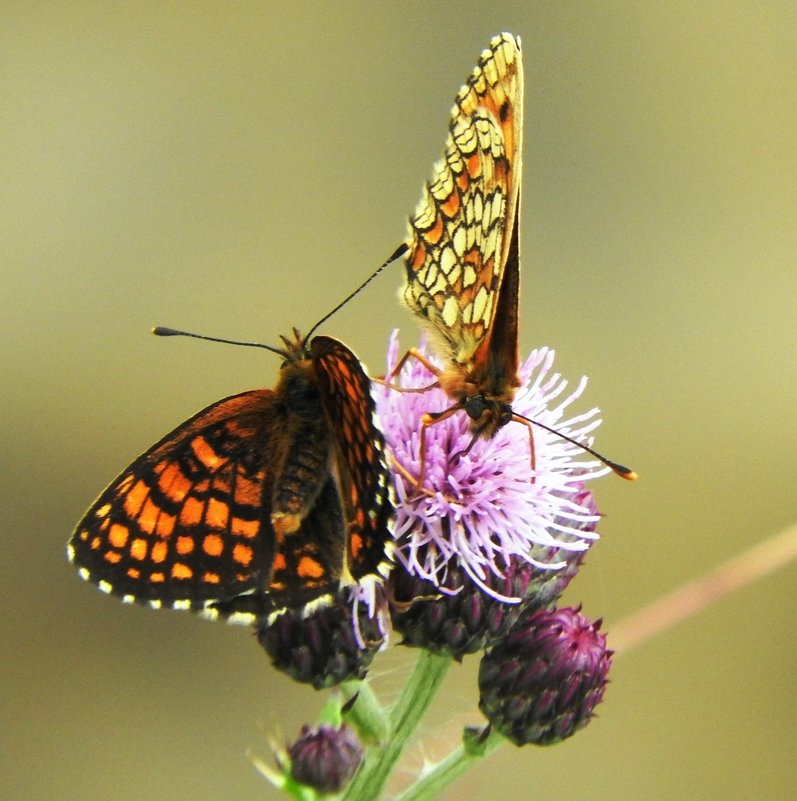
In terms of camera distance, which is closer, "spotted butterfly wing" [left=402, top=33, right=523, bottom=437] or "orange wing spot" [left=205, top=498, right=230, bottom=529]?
"orange wing spot" [left=205, top=498, right=230, bottom=529]

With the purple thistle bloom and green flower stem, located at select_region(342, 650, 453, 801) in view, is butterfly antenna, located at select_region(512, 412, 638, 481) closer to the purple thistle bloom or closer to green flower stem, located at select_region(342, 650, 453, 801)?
the purple thistle bloom

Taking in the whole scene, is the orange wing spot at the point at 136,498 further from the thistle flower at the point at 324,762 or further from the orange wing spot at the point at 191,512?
the thistle flower at the point at 324,762

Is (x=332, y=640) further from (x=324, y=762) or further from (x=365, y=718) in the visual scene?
(x=324, y=762)

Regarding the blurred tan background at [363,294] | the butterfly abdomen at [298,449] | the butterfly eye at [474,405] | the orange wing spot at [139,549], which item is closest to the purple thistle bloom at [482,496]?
the butterfly eye at [474,405]

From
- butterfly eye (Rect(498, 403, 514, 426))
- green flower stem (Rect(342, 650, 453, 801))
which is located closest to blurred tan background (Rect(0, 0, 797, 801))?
green flower stem (Rect(342, 650, 453, 801))

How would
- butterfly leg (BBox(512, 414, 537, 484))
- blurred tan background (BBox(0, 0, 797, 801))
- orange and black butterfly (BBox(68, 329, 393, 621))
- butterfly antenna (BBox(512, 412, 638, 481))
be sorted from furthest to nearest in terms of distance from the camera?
blurred tan background (BBox(0, 0, 797, 801)) < butterfly leg (BBox(512, 414, 537, 484)) < butterfly antenna (BBox(512, 412, 638, 481)) < orange and black butterfly (BBox(68, 329, 393, 621))

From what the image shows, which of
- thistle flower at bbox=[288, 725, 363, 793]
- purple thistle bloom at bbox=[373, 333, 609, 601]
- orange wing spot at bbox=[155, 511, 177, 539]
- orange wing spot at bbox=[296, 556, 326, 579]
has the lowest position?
thistle flower at bbox=[288, 725, 363, 793]

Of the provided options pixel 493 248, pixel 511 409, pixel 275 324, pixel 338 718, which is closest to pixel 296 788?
pixel 338 718
